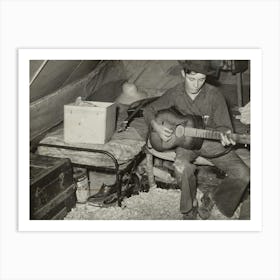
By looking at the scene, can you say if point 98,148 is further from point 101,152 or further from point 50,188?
point 50,188

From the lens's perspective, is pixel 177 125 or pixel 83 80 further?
pixel 83 80

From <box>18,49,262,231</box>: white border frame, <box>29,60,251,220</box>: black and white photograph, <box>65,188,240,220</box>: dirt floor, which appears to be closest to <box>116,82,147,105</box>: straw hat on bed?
<box>29,60,251,220</box>: black and white photograph

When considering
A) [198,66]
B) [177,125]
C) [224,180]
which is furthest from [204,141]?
[198,66]

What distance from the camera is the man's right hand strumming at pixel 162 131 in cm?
249

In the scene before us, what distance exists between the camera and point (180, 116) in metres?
2.46

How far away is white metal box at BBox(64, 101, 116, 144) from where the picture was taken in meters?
2.68

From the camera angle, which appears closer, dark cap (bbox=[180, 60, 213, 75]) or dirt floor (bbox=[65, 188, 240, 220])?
dark cap (bbox=[180, 60, 213, 75])

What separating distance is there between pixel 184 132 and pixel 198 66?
376 millimetres

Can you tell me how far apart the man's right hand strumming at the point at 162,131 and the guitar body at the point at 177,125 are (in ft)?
0.06

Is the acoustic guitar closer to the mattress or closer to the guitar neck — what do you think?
the guitar neck

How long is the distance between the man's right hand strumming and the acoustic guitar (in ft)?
0.05
